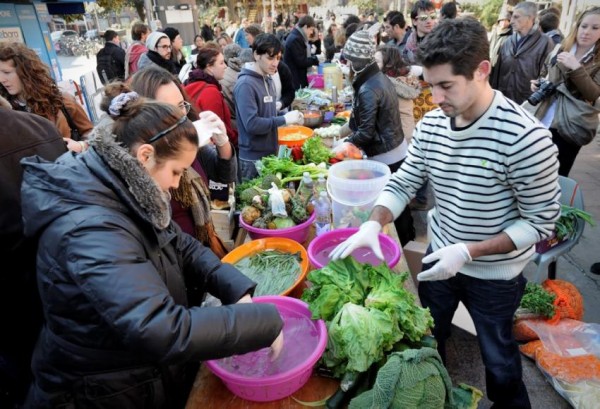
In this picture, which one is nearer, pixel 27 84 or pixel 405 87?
pixel 27 84

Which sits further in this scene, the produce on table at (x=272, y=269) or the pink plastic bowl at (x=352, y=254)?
the pink plastic bowl at (x=352, y=254)

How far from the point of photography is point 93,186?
1183 mm

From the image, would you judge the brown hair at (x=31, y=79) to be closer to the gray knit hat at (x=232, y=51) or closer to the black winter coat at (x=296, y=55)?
the gray knit hat at (x=232, y=51)

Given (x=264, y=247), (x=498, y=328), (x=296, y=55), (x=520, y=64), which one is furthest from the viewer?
(x=296, y=55)

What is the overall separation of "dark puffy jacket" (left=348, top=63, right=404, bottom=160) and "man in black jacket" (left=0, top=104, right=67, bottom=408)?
241 centimetres

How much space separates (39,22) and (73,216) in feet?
27.7

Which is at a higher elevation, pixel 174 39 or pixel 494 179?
pixel 174 39

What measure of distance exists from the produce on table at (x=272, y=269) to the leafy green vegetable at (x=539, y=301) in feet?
6.10

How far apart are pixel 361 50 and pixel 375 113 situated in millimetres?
565

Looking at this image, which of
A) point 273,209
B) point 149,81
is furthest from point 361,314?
point 149,81

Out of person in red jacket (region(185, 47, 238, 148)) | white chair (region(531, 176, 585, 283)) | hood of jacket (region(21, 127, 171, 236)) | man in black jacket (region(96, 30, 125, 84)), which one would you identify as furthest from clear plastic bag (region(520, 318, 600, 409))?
man in black jacket (region(96, 30, 125, 84))

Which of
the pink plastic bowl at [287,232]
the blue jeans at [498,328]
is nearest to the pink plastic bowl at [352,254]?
the pink plastic bowl at [287,232]

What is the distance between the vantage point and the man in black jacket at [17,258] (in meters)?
1.79

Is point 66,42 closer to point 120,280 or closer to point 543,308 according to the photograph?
point 120,280
